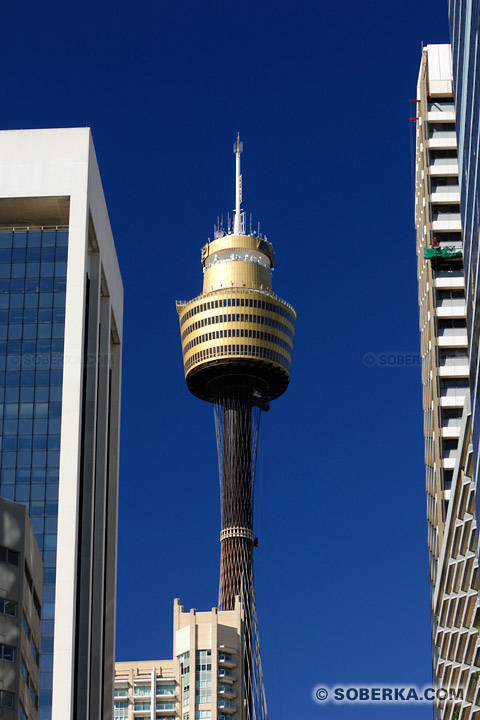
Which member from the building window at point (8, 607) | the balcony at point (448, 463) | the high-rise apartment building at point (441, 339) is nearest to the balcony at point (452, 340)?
the high-rise apartment building at point (441, 339)

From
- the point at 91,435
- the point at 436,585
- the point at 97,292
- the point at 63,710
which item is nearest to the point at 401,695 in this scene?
the point at 436,585

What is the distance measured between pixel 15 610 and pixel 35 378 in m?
60.5

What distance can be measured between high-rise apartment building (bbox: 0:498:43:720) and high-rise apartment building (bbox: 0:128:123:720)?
1818 inches

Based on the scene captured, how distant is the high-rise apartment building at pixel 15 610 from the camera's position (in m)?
57.4

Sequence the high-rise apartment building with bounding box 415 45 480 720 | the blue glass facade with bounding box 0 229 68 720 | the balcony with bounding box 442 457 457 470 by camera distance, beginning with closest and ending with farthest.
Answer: the high-rise apartment building with bounding box 415 45 480 720 → the blue glass facade with bounding box 0 229 68 720 → the balcony with bounding box 442 457 457 470

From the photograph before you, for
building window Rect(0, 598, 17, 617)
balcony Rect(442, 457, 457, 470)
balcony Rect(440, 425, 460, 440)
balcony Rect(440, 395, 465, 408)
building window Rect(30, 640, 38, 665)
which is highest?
balcony Rect(440, 395, 465, 408)

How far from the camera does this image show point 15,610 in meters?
58.8

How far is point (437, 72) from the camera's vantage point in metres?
131

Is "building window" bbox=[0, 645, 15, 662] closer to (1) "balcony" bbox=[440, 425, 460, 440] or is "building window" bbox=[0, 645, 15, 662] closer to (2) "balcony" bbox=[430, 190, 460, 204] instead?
(1) "balcony" bbox=[440, 425, 460, 440]

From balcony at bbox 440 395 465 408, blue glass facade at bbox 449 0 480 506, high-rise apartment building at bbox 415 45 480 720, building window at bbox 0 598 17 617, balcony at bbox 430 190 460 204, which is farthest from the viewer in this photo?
balcony at bbox 430 190 460 204

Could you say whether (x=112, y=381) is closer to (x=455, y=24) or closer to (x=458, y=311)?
(x=458, y=311)

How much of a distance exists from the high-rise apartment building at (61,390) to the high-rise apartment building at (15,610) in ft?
151

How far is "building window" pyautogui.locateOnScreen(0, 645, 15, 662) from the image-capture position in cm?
5738

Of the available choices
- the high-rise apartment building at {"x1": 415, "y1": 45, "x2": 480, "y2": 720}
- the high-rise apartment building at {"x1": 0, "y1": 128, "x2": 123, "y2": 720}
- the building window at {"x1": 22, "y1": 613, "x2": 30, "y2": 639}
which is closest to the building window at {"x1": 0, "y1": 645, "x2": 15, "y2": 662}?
the building window at {"x1": 22, "y1": 613, "x2": 30, "y2": 639}
